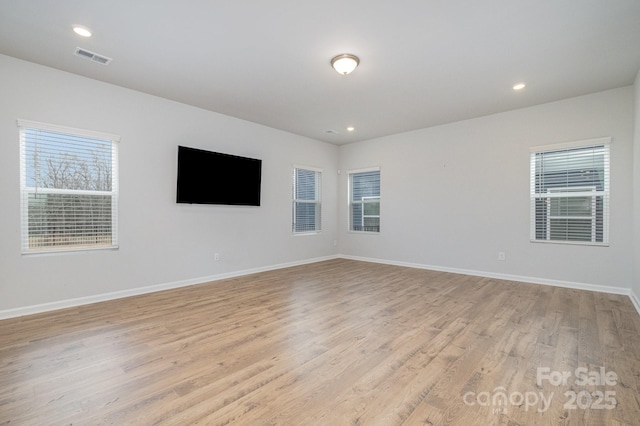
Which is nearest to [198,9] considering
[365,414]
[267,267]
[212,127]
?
[212,127]

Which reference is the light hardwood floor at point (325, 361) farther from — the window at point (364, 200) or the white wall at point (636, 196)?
the window at point (364, 200)

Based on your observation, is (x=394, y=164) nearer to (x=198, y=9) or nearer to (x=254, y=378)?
(x=198, y=9)

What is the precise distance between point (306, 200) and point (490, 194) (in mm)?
3601

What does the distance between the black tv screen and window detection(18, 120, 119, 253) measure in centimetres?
89

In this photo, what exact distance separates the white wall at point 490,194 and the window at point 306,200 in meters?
1.05

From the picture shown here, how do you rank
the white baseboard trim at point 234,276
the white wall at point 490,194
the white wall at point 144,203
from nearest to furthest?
1. the white wall at point 144,203
2. the white baseboard trim at point 234,276
3. the white wall at point 490,194

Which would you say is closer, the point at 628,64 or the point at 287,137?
the point at 628,64

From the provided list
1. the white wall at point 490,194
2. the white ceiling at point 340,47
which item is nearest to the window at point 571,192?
the white wall at point 490,194

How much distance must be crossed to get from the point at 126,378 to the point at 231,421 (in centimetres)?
94

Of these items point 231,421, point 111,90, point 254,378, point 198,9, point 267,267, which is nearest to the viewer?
point 231,421

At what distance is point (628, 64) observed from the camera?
3387mm

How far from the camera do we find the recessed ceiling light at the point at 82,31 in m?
2.70

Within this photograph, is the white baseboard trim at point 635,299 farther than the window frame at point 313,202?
No

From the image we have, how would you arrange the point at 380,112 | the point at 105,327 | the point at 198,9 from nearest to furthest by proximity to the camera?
1. the point at 198,9
2. the point at 105,327
3. the point at 380,112
